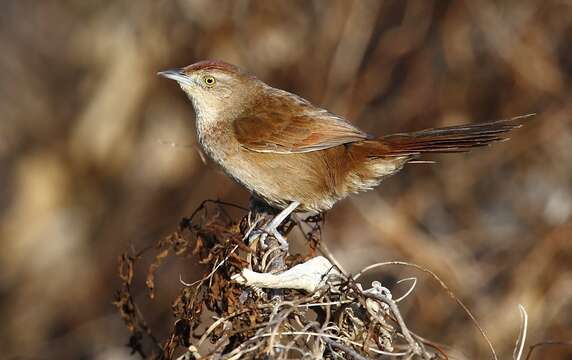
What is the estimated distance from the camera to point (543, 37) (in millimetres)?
7375

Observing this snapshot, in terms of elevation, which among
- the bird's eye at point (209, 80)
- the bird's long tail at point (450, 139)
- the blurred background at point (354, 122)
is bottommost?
the blurred background at point (354, 122)

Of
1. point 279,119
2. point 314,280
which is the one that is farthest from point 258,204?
point 314,280

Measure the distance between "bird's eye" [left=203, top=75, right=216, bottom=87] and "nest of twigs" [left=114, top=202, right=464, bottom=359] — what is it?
144cm

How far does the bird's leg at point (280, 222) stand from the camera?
3852 mm

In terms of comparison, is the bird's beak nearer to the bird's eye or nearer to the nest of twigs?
the bird's eye

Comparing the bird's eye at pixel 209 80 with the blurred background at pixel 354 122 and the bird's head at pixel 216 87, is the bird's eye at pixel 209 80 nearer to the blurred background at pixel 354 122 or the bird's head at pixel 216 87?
the bird's head at pixel 216 87

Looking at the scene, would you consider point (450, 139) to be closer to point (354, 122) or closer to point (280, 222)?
point (280, 222)

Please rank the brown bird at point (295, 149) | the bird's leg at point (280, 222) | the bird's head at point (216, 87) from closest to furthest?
the bird's leg at point (280, 222) → the brown bird at point (295, 149) → the bird's head at point (216, 87)

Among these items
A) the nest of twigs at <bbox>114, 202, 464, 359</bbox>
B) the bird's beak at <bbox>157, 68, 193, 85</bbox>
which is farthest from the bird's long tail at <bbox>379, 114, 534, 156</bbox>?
the bird's beak at <bbox>157, 68, 193, 85</bbox>

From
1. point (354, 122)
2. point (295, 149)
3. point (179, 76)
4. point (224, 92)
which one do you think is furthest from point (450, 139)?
point (354, 122)

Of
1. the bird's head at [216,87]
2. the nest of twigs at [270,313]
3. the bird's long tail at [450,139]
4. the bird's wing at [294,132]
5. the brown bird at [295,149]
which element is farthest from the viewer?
the bird's head at [216,87]

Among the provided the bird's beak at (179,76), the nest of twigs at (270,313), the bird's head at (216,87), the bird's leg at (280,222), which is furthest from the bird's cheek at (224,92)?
the nest of twigs at (270,313)

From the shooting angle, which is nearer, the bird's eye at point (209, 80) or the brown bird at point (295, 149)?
the brown bird at point (295, 149)

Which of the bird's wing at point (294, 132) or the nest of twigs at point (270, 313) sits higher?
the bird's wing at point (294, 132)
